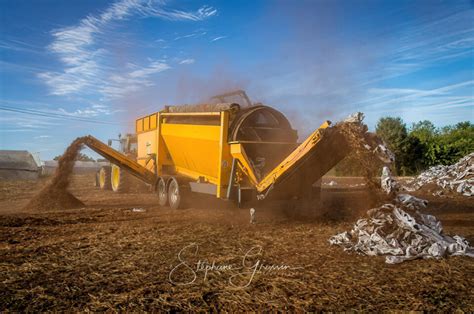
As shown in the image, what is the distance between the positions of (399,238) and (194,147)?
6.27 meters

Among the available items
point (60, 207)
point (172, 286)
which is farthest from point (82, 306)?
point (60, 207)

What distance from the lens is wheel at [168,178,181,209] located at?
11180 millimetres

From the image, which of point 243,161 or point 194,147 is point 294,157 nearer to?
point 243,161

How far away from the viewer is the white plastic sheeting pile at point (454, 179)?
14.4 meters

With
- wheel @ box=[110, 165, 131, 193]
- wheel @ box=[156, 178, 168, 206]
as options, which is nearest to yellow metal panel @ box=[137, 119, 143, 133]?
wheel @ box=[110, 165, 131, 193]

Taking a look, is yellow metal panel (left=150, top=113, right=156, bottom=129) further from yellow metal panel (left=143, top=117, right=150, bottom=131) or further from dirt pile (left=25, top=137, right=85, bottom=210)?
dirt pile (left=25, top=137, right=85, bottom=210)

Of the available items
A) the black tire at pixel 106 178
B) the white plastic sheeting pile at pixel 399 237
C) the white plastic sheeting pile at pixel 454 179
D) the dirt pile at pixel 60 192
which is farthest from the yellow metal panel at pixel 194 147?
the white plastic sheeting pile at pixel 454 179

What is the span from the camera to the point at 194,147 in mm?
10820

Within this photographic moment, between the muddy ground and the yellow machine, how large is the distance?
42.3 inches

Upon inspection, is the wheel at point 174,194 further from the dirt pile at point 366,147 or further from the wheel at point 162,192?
the dirt pile at point 366,147

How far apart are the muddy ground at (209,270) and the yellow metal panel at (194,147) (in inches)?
80.2

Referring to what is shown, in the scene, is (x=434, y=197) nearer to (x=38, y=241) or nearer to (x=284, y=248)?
(x=284, y=248)
